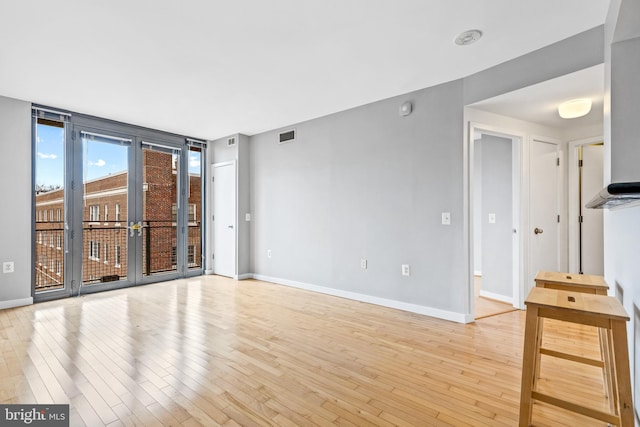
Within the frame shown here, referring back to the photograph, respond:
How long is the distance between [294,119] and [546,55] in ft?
10.2

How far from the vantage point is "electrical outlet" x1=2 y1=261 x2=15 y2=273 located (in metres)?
3.77

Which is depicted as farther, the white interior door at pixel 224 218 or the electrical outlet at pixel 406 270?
the white interior door at pixel 224 218

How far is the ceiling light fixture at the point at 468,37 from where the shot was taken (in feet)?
8.00

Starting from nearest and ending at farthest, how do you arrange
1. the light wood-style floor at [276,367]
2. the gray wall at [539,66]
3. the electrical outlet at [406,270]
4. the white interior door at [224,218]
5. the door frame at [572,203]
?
the light wood-style floor at [276,367] → the gray wall at [539,66] → the electrical outlet at [406,270] → the door frame at [572,203] → the white interior door at [224,218]

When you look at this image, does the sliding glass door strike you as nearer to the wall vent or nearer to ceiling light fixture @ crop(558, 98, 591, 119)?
the wall vent

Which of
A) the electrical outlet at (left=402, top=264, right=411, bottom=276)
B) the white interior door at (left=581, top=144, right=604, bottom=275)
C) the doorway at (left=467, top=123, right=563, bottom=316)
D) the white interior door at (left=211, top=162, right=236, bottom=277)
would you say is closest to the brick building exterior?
the white interior door at (left=211, top=162, right=236, bottom=277)

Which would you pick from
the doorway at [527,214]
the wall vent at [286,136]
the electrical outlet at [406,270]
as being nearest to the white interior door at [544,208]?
the doorway at [527,214]

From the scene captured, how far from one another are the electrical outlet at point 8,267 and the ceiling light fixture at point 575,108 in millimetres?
6554

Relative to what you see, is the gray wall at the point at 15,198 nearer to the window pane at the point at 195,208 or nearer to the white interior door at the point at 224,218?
the window pane at the point at 195,208

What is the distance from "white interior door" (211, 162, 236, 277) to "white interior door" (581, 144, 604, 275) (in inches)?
206

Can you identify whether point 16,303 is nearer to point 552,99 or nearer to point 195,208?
point 195,208

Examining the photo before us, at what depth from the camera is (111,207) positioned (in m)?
4.82

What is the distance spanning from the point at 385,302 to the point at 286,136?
3006mm

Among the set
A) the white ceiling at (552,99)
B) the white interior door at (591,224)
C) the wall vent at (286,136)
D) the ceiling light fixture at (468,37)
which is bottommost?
the white interior door at (591,224)
